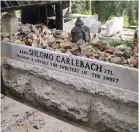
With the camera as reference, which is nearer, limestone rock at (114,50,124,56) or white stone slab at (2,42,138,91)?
white stone slab at (2,42,138,91)

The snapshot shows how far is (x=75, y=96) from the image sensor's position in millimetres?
2188

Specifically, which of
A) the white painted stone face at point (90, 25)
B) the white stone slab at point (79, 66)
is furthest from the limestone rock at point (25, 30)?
the white painted stone face at point (90, 25)

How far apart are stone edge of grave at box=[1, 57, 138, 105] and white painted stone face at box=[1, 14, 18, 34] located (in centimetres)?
42

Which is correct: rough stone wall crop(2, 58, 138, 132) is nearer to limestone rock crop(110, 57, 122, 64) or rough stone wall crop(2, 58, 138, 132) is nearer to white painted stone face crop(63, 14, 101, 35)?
limestone rock crop(110, 57, 122, 64)

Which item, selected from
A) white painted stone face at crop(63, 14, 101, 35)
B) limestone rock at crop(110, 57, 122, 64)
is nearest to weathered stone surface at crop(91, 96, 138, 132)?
limestone rock at crop(110, 57, 122, 64)

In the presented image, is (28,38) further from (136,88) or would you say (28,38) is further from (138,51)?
(136,88)

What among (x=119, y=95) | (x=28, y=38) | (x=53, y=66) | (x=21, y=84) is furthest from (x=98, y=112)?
(x=28, y=38)

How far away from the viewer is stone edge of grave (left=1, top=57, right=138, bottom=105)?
1901 millimetres

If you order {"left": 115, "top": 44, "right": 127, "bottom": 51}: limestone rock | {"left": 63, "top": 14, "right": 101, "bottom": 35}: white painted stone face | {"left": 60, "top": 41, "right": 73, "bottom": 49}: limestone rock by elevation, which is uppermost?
{"left": 63, "top": 14, "right": 101, "bottom": 35}: white painted stone face

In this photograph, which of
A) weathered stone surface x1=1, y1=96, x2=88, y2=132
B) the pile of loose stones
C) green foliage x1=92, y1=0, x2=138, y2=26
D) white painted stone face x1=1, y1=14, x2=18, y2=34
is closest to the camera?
weathered stone surface x1=1, y1=96, x2=88, y2=132

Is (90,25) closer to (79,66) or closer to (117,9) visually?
(79,66)

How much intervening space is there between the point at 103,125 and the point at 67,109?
36 cm

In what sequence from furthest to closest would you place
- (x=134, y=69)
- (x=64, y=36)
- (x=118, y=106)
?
(x=64, y=36), (x=118, y=106), (x=134, y=69)

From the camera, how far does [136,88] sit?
187 cm
